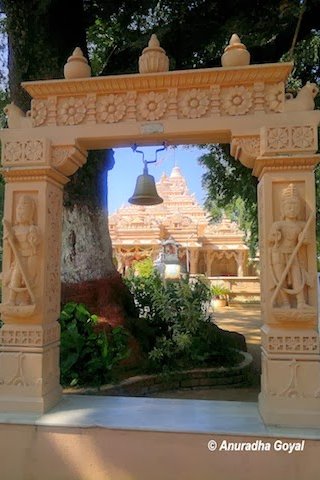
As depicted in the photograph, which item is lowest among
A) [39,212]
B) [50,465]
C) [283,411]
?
[50,465]

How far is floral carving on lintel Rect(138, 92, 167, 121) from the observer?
3.02m

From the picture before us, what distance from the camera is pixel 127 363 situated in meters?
5.27

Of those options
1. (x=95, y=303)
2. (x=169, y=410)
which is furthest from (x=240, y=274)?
(x=169, y=410)

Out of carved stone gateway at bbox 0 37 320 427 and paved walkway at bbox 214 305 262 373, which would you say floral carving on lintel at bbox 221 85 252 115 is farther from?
paved walkway at bbox 214 305 262 373

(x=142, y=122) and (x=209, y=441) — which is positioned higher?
(x=142, y=122)

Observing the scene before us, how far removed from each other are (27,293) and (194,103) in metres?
2.00

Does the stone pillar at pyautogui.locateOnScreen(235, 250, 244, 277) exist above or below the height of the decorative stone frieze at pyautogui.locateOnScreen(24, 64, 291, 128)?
below

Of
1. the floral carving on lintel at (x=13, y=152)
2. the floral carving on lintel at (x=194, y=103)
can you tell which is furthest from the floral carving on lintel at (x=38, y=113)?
the floral carving on lintel at (x=194, y=103)

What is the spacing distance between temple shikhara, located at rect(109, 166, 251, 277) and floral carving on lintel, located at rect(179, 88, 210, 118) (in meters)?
17.8

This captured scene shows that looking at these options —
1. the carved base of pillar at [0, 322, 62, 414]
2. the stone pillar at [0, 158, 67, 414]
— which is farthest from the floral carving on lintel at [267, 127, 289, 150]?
the carved base of pillar at [0, 322, 62, 414]

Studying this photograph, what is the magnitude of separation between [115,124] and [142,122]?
22 cm

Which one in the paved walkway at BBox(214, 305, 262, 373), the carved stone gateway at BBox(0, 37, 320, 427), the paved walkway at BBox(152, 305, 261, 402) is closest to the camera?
the carved stone gateway at BBox(0, 37, 320, 427)

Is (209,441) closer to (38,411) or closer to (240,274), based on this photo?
(38,411)

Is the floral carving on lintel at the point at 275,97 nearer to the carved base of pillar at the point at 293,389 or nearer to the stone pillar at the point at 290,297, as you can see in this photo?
the stone pillar at the point at 290,297
